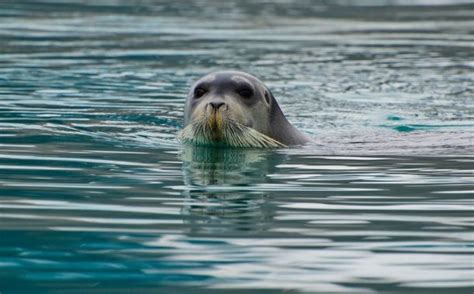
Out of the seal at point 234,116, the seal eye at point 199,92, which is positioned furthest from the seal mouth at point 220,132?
the seal eye at point 199,92

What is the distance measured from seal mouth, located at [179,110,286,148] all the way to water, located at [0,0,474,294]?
0.09 meters

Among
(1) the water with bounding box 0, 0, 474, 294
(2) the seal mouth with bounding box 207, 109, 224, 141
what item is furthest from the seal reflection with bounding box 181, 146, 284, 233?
(2) the seal mouth with bounding box 207, 109, 224, 141

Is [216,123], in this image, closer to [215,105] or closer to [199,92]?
[215,105]

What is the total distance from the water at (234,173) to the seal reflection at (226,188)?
0.02m

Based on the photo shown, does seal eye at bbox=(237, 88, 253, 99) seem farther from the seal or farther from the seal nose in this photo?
the seal nose

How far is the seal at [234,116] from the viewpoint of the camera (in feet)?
27.0

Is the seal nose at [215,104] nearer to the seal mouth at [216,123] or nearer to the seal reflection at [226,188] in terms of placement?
the seal mouth at [216,123]

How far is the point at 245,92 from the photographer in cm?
862

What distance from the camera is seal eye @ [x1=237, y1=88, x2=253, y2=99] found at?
8602 millimetres

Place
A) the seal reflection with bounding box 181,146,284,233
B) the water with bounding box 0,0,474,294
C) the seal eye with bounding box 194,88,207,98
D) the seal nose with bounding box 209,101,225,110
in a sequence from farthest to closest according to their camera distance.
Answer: the seal eye with bounding box 194,88,207,98, the seal nose with bounding box 209,101,225,110, the seal reflection with bounding box 181,146,284,233, the water with bounding box 0,0,474,294

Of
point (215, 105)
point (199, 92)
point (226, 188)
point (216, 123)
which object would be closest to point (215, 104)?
point (215, 105)

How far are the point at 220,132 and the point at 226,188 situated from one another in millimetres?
1609

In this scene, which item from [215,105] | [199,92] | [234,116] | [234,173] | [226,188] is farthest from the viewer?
[199,92]

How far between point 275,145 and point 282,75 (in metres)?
5.45
